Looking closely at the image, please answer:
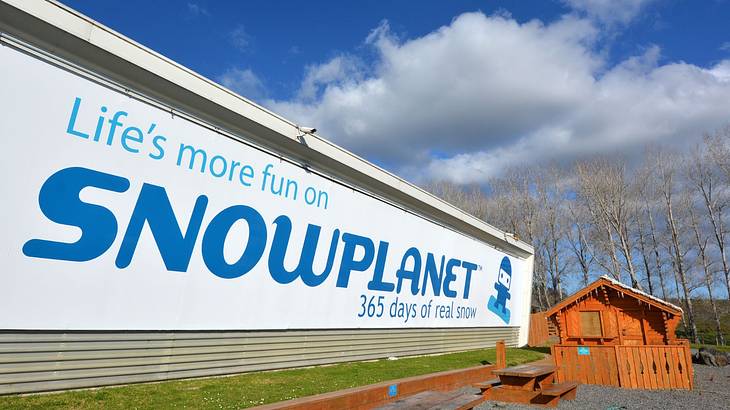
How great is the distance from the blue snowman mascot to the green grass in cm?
957

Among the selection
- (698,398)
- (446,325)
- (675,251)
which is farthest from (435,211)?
(675,251)

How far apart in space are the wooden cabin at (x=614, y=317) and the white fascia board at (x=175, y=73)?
8317 mm

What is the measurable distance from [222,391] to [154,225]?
273 centimetres

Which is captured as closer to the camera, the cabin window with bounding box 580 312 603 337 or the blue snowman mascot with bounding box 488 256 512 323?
the cabin window with bounding box 580 312 603 337

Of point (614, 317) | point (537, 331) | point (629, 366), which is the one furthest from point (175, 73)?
point (537, 331)

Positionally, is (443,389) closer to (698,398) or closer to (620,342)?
(698,398)

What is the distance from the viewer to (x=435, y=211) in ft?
48.0

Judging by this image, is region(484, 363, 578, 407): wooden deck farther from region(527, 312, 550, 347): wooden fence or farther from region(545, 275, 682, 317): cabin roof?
region(527, 312, 550, 347): wooden fence

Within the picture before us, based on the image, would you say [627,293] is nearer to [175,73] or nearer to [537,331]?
[537,331]

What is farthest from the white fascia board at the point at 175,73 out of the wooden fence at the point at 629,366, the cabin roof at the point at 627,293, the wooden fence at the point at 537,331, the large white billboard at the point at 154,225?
the wooden fence at the point at 537,331

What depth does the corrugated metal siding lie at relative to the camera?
5.36 m

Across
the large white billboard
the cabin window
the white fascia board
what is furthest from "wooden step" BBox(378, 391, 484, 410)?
the cabin window

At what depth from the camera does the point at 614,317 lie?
14.4 m

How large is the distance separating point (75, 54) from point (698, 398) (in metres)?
13.1
